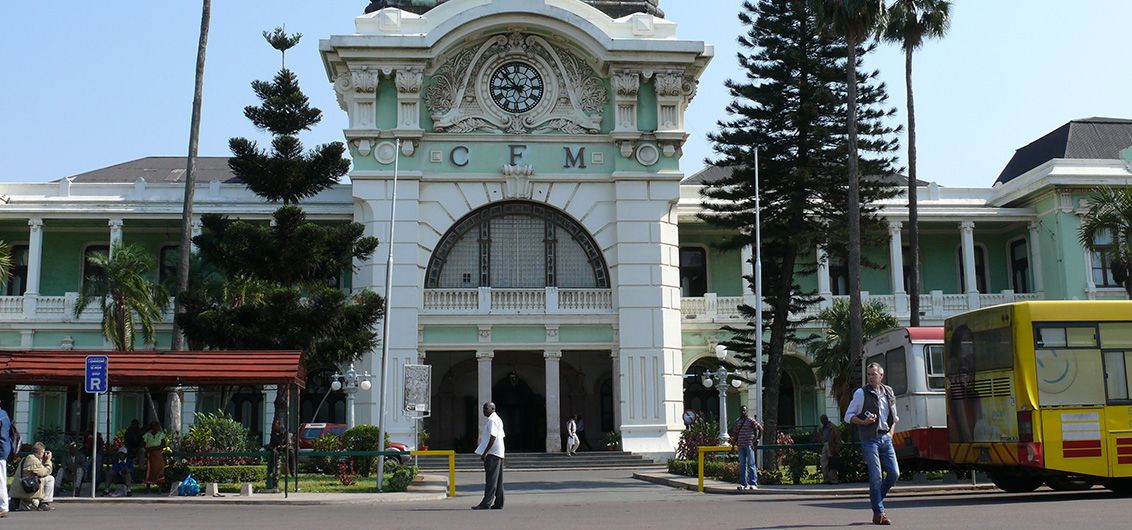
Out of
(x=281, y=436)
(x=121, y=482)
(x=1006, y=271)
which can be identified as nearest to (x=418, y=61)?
(x=281, y=436)

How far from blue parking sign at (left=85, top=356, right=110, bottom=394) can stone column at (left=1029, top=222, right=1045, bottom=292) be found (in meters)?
32.0

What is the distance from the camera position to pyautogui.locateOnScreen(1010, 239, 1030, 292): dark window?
42634 millimetres

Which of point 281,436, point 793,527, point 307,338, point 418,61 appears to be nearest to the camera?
point 793,527

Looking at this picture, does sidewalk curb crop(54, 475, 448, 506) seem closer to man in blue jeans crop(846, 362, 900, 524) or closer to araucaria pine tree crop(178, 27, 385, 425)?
araucaria pine tree crop(178, 27, 385, 425)

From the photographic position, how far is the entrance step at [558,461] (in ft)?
107

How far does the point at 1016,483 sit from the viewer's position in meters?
18.4

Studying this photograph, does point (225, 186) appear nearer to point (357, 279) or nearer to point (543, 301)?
point (357, 279)

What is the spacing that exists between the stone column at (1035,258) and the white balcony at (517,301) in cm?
1653

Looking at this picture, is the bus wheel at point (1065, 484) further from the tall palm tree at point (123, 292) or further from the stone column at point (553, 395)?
the tall palm tree at point (123, 292)

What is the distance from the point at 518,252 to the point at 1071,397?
66.9ft

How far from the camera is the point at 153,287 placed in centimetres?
3566

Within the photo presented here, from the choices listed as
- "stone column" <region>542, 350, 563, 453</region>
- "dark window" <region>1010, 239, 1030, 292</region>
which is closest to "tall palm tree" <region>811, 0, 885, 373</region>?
"stone column" <region>542, 350, 563, 453</region>

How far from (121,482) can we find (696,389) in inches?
910

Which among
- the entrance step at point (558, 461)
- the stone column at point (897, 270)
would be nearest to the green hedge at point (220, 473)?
the entrance step at point (558, 461)
